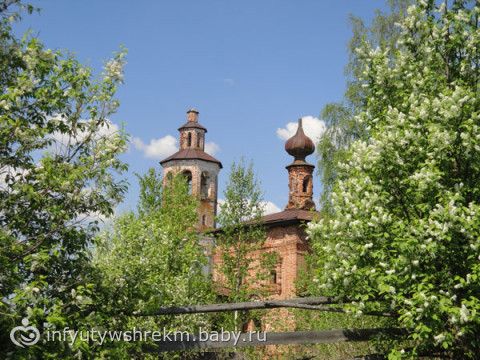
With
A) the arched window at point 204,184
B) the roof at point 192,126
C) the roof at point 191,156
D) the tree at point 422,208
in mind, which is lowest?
the tree at point 422,208

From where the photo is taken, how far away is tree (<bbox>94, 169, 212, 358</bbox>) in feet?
Result: 31.8

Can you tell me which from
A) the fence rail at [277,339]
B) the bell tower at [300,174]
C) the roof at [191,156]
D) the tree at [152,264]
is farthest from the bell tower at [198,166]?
the fence rail at [277,339]

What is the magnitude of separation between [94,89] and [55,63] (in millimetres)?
714

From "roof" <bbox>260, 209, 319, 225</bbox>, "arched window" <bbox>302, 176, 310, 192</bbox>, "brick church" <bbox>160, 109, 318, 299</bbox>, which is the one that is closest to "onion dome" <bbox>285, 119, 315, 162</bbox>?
"brick church" <bbox>160, 109, 318, 299</bbox>

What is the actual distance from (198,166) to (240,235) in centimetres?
2975

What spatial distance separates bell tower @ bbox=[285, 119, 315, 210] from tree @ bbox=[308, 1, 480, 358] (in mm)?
32310

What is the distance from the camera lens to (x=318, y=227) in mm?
10258

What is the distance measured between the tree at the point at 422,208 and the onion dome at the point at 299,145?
32183 mm

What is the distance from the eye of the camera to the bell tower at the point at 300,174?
43594 mm

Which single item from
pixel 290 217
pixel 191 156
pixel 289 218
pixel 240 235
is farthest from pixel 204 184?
pixel 240 235

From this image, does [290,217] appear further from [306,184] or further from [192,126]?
[192,126]

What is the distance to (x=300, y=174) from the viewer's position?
43.6 m

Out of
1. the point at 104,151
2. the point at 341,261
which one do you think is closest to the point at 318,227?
the point at 341,261

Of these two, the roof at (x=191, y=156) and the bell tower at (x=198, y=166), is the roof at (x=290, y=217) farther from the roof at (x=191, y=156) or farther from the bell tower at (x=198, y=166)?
the roof at (x=191, y=156)
